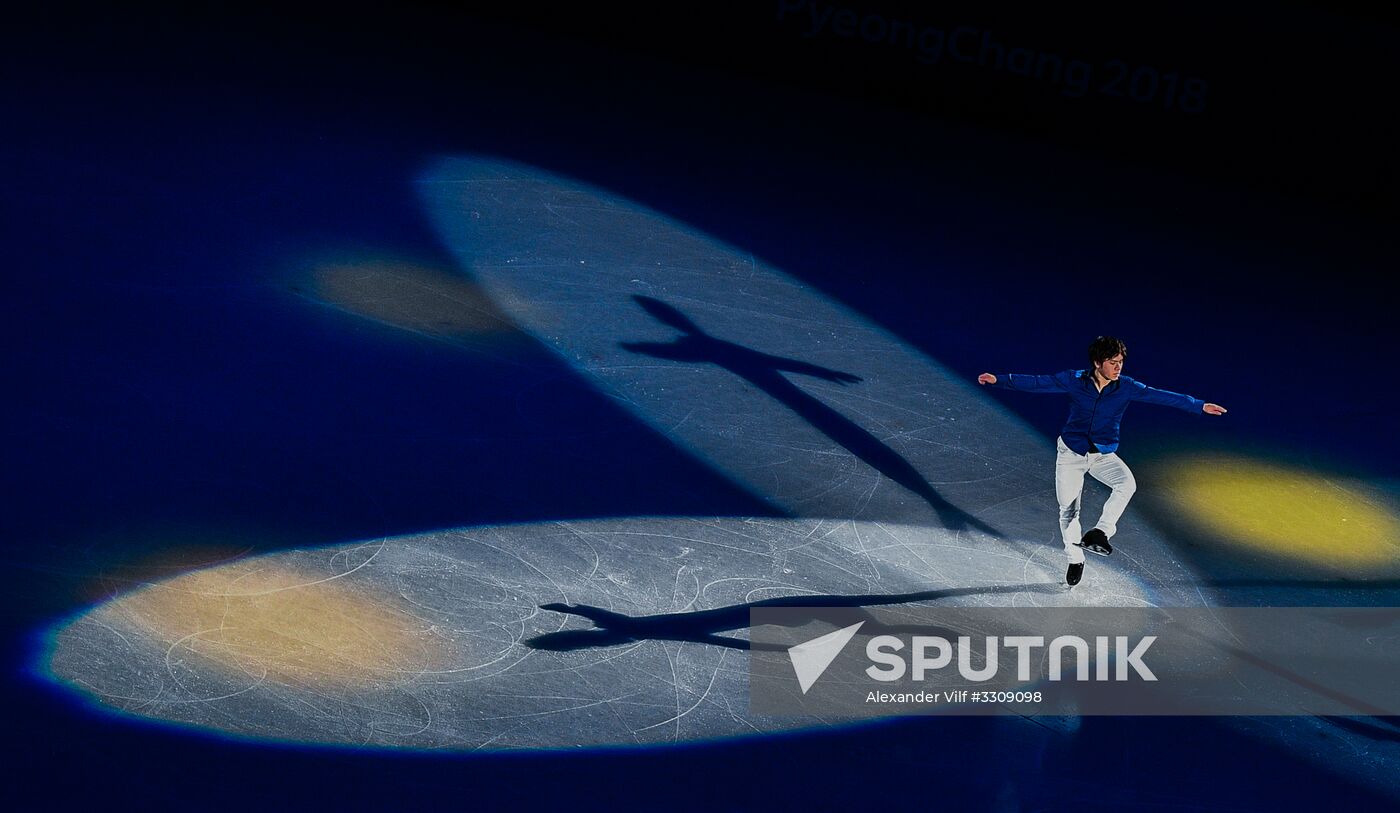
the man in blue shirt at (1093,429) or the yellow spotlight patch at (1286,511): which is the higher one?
the man in blue shirt at (1093,429)

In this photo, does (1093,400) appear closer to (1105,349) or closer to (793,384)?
(1105,349)

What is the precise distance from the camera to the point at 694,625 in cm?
745

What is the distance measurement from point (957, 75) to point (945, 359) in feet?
17.1

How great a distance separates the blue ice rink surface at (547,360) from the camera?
21.4ft

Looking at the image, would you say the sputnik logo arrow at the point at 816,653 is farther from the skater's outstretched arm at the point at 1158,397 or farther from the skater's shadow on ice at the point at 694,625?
the skater's outstretched arm at the point at 1158,397

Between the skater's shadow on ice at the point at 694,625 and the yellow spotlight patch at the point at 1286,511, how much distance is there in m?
2.36

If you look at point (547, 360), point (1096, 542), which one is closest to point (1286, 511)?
point (1096, 542)

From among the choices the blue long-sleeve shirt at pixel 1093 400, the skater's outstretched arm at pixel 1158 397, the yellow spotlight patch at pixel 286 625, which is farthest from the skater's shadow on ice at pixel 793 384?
the yellow spotlight patch at pixel 286 625

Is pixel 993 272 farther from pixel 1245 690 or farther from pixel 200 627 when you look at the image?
pixel 200 627

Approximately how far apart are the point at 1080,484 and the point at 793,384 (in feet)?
8.58

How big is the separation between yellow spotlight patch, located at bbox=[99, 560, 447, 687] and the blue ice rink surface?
0.27m

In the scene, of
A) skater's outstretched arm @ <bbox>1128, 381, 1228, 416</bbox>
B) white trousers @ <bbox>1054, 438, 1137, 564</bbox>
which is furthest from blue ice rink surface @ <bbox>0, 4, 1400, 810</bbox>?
skater's outstretched arm @ <bbox>1128, 381, 1228, 416</bbox>

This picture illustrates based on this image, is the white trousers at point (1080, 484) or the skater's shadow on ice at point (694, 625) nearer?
the skater's shadow on ice at point (694, 625)

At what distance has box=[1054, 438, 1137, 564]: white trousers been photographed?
313 inches
